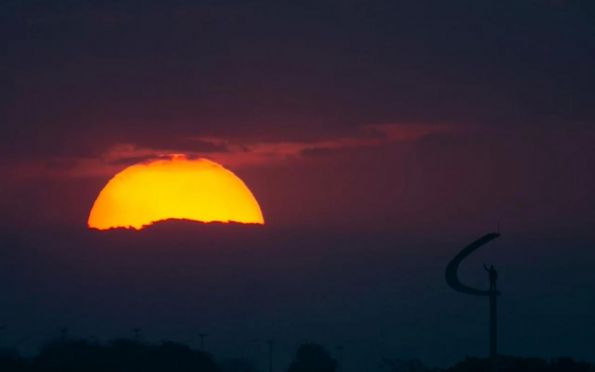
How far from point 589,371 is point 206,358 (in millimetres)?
25310

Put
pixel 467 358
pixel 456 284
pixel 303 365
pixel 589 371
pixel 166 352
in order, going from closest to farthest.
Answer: pixel 456 284 < pixel 589 371 < pixel 467 358 < pixel 166 352 < pixel 303 365

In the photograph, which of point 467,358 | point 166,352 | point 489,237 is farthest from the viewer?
point 166,352

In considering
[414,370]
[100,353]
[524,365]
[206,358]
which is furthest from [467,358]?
[414,370]

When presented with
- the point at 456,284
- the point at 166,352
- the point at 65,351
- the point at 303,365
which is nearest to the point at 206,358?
the point at 166,352

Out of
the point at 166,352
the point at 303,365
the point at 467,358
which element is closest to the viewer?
the point at 467,358

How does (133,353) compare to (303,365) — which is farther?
(303,365)

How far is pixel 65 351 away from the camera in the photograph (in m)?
95.2

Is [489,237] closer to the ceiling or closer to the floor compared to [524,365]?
closer to the ceiling

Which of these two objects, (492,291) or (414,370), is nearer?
(492,291)

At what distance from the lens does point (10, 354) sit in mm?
97500

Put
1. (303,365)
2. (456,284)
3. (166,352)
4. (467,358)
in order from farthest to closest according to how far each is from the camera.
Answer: (303,365) < (166,352) < (467,358) < (456,284)

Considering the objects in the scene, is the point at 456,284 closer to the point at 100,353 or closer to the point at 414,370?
the point at 100,353

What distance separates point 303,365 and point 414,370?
9118 millimetres

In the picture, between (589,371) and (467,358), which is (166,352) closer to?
(467,358)
